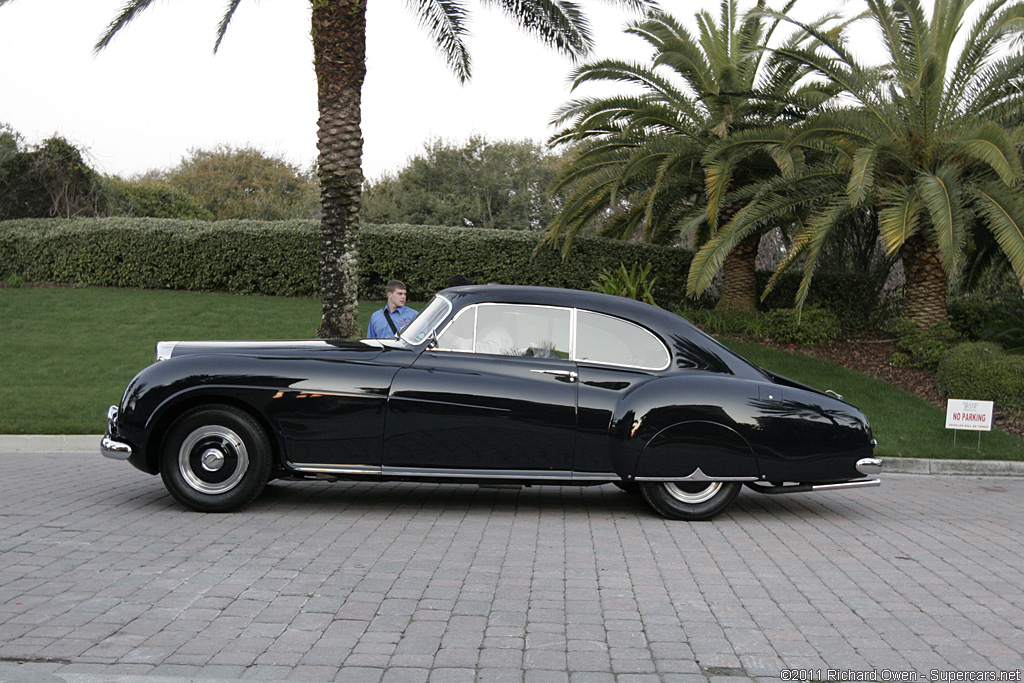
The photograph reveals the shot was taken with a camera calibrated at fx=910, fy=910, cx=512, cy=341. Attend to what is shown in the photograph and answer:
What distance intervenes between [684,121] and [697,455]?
38.8 feet

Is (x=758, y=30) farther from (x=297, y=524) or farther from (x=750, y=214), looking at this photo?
(x=297, y=524)

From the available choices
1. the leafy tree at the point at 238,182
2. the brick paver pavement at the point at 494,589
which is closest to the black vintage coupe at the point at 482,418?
the brick paver pavement at the point at 494,589

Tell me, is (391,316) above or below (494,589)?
above

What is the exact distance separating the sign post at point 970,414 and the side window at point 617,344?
15.8ft

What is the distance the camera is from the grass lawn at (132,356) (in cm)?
1088

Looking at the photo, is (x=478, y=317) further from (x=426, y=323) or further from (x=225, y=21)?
(x=225, y=21)

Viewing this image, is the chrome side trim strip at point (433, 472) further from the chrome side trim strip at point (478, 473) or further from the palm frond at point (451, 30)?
the palm frond at point (451, 30)

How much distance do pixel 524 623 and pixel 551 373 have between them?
2473 millimetres

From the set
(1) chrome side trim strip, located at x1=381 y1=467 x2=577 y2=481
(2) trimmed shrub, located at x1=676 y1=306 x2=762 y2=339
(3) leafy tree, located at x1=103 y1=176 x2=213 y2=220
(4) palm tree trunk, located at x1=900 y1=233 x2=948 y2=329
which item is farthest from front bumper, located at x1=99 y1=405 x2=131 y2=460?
(3) leafy tree, located at x1=103 y1=176 x2=213 y2=220

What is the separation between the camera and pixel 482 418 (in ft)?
20.6

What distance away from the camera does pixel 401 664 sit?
3658 mm

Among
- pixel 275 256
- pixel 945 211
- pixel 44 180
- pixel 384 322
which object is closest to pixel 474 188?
pixel 44 180

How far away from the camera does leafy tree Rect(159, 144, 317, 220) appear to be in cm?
5169

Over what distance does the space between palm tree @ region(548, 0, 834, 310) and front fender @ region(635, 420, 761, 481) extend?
9854mm
